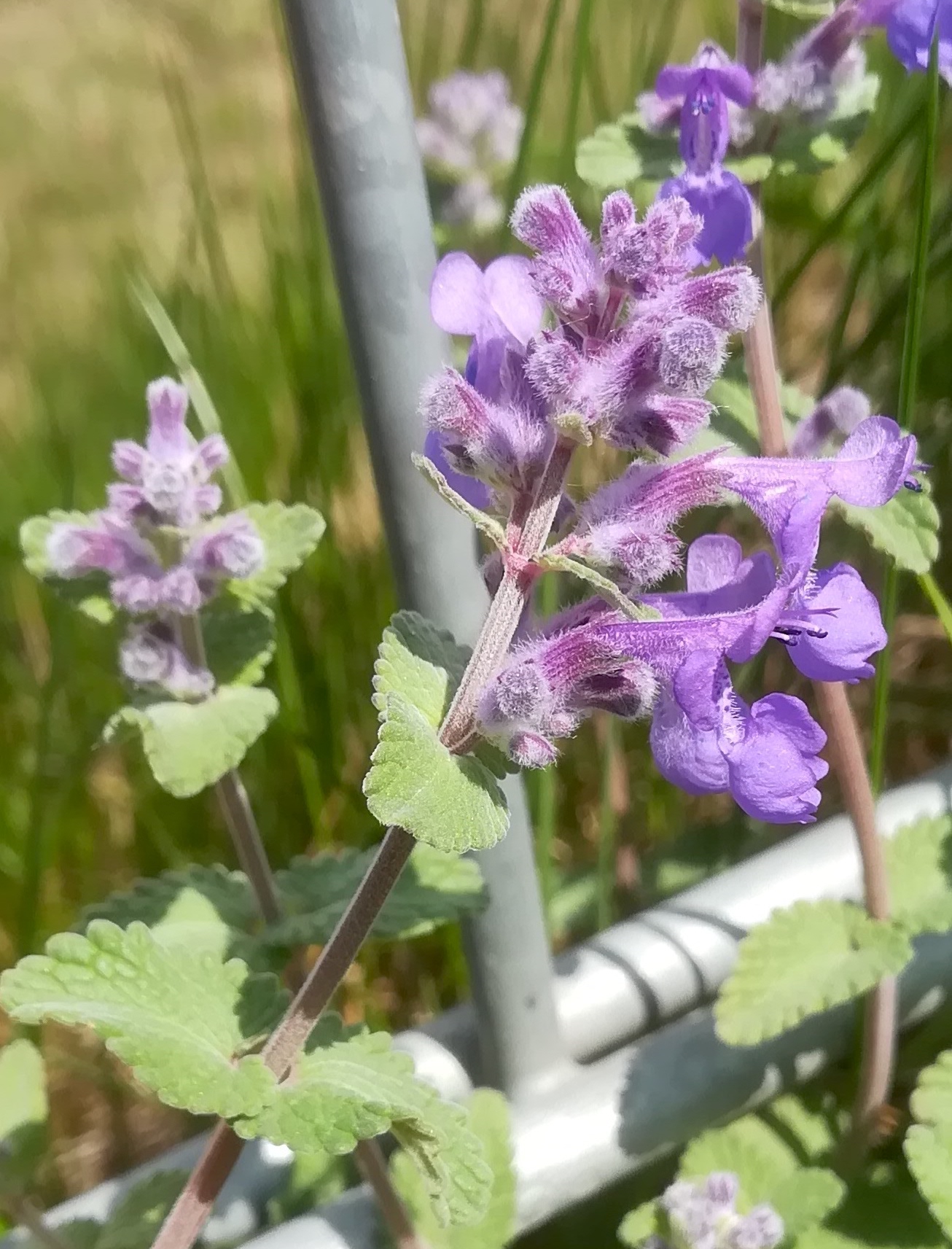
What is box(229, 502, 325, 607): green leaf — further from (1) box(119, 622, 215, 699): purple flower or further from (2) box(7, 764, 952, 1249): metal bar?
(2) box(7, 764, 952, 1249): metal bar

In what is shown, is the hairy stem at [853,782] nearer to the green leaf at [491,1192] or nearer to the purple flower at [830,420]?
the purple flower at [830,420]

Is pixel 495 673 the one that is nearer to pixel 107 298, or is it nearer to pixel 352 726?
pixel 352 726

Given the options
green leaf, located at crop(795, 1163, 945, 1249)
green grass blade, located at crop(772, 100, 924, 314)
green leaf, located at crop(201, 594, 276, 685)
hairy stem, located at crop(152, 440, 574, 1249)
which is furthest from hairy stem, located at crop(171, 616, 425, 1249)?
green grass blade, located at crop(772, 100, 924, 314)

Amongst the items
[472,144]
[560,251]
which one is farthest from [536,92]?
[472,144]

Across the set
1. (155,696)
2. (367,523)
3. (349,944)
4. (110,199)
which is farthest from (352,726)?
(110,199)

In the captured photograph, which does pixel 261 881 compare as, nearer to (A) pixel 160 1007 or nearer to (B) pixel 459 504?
(A) pixel 160 1007

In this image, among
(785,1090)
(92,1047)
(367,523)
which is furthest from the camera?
(367,523)

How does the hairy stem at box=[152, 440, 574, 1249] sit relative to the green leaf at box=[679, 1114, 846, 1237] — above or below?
above
